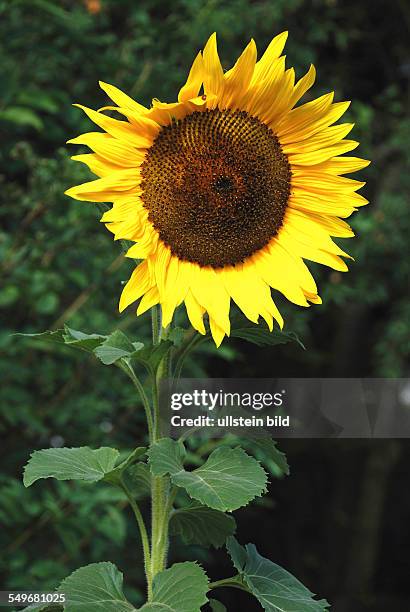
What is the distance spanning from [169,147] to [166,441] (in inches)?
12.0

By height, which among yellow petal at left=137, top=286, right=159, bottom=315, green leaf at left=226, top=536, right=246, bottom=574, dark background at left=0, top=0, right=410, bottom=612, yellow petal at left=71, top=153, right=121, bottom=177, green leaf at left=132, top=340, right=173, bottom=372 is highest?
dark background at left=0, top=0, right=410, bottom=612

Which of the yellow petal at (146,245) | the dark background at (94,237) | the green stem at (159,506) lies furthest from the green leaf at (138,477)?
the dark background at (94,237)

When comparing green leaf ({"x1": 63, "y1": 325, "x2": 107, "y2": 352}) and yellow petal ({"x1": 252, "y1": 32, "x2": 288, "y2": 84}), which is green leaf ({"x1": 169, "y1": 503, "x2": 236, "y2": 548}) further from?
yellow petal ({"x1": 252, "y1": 32, "x2": 288, "y2": 84})

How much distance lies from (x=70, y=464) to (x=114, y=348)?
14cm

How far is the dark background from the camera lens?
7.26 feet

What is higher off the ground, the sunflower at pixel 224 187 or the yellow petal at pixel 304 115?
the yellow petal at pixel 304 115

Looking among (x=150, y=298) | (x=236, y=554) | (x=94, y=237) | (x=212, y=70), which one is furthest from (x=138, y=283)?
(x=94, y=237)

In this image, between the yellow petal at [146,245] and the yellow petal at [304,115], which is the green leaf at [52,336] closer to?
the yellow petal at [146,245]

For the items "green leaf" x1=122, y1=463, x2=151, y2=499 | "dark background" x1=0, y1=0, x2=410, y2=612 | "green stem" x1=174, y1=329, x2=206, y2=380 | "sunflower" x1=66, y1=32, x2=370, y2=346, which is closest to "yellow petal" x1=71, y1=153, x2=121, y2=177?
"sunflower" x1=66, y1=32, x2=370, y2=346

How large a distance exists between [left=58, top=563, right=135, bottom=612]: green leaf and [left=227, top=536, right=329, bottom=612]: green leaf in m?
0.13

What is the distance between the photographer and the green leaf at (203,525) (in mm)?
1021

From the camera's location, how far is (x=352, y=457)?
15.8 ft

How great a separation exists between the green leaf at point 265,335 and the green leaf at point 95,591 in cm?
29

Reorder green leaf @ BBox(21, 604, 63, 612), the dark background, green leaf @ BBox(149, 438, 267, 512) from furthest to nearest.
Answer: the dark background < green leaf @ BBox(21, 604, 63, 612) < green leaf @ BBox(149, 438, 267, 512)
